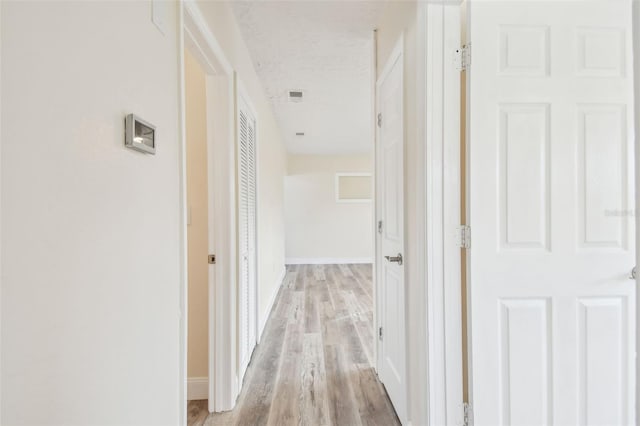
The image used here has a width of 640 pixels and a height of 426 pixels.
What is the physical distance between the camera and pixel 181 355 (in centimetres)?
116

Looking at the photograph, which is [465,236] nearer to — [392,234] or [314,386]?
[392,234]

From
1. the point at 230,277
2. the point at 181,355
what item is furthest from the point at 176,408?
the point at 230,277

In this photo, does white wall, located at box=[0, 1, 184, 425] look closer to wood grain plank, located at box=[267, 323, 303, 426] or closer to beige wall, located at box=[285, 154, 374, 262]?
wood grain plank, located at box=[267, 323, 303, 426]

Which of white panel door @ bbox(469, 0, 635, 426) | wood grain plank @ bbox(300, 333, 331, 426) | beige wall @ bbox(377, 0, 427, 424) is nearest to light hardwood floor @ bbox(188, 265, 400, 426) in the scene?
wood grain plank @ bbox(300, 333, 331, 426)

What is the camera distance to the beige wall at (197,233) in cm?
192

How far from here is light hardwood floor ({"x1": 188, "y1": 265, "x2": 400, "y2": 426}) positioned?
177 cm

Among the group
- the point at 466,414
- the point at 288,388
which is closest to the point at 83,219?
the point at 466,414

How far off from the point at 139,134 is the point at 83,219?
0.31 metres

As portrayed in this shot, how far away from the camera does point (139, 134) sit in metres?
0.88

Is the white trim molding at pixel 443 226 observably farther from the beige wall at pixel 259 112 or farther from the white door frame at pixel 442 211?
the beige wall at pixel 259 112

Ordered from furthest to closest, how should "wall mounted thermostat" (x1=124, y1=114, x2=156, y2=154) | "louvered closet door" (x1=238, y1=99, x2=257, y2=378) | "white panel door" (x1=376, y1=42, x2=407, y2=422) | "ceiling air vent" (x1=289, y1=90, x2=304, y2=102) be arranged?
1. "ceiling air vent" (x1=289, y1=90, x2=304, y2=102)
2. "louvered closet door" (x1=238, y1=99, x2=257, y2=378)
3. "white panel door" (x1=376, y1=42, x2=407, y2=422)
4. "wall mounted thermostat" (x1=124, y1=114, x2=156, y2=154)

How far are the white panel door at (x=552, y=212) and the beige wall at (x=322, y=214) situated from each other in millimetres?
5653

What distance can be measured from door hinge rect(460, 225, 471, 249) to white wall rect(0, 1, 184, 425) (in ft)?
3.84

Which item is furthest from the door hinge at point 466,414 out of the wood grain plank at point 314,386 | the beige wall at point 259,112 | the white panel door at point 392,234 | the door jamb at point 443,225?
the beige wall at point 259,112
